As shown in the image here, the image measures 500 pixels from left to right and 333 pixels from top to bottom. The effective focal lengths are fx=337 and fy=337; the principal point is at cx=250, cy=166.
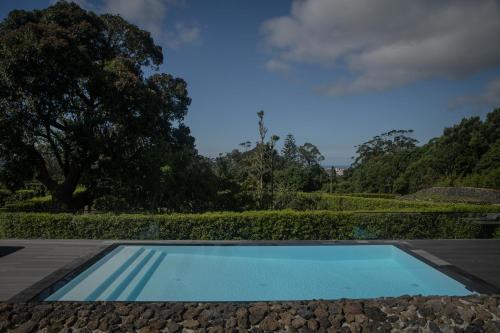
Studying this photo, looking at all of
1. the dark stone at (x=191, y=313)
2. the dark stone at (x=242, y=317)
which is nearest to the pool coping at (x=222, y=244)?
the dark stone at (x=191, y=313)

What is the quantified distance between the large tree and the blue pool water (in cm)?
697

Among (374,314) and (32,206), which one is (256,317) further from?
(32,206)

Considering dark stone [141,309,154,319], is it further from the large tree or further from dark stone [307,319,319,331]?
the large tree

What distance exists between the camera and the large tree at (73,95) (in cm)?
1205


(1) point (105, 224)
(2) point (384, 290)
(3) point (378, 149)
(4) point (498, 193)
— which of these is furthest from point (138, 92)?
(3) point (378, 149)

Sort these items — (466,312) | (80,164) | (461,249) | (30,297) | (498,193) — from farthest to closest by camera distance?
(498,193) < (80,164) < (461,249) < (30,297) < (466,312)

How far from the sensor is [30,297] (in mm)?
5066

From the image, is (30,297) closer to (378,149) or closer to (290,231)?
(290,231)

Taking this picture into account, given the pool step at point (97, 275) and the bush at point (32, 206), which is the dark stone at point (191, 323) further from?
the bush at point (32, 206)

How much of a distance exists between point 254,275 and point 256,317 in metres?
3.11

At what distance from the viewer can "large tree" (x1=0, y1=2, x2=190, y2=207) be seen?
39.5 feet

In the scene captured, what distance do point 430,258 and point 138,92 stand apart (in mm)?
11582

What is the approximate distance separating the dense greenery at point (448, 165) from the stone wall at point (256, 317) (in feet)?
75.8

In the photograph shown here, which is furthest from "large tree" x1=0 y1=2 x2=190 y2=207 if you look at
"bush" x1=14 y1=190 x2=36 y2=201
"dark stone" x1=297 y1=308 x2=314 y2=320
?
"dark stone" x1=297 y1=308 x2=314 y2=320
